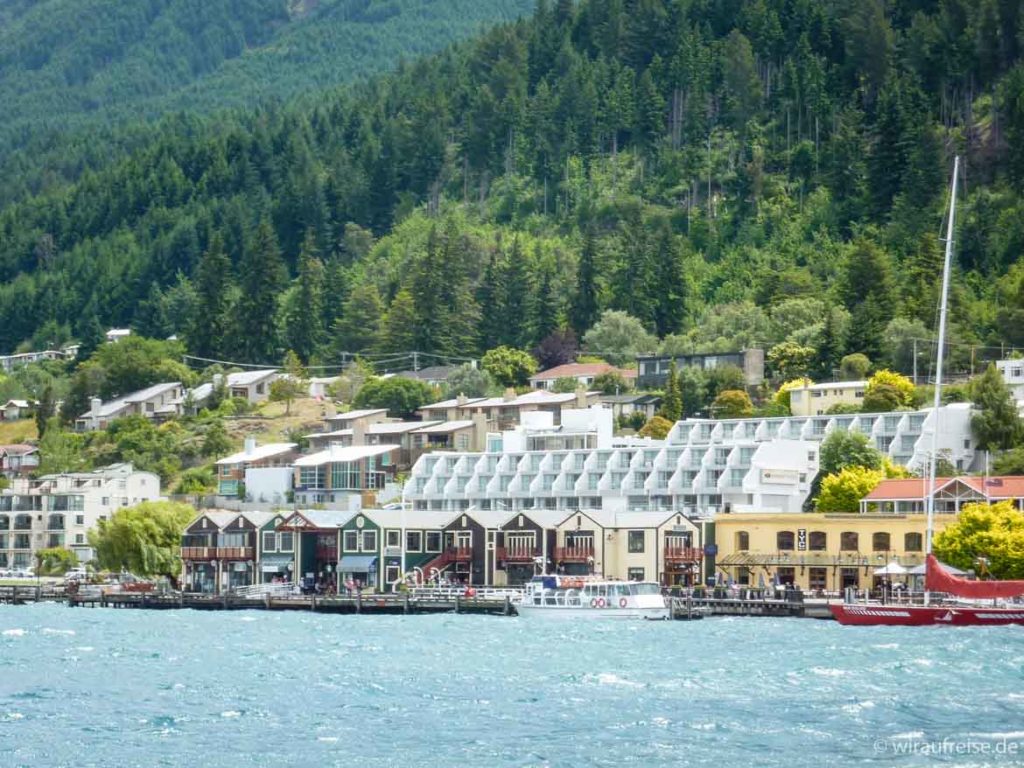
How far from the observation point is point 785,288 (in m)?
164

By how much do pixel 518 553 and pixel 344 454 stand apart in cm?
3097

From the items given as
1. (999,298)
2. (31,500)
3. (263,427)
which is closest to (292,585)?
(31,500)

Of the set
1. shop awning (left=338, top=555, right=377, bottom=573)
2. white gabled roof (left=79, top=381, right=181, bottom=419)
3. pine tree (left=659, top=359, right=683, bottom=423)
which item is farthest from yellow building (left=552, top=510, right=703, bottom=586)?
white gabled roof (left=79, top=381, right=181, bottom=419)

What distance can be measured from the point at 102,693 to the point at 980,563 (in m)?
46.6

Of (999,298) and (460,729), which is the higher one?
(999,298)

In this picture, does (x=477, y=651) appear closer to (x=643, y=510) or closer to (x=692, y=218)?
(x=643, y=510)

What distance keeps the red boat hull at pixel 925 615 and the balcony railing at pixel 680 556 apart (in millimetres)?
23972

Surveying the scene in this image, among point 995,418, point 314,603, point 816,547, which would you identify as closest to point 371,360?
point 995,418

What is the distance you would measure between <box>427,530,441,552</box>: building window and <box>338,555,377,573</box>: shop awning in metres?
3.20

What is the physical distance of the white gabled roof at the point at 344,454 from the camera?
483 feet

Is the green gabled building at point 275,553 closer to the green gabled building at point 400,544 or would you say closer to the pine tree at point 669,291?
the green gabled building at point 400,544

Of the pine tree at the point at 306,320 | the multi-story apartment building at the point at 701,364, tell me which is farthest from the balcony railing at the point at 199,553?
the pine tree at the point at 306,320

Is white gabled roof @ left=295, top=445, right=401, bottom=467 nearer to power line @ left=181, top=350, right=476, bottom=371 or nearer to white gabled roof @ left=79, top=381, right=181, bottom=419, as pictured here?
power line @ left=181, top=350, right=476, bottom=371

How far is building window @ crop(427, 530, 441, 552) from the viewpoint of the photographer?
12231cm
